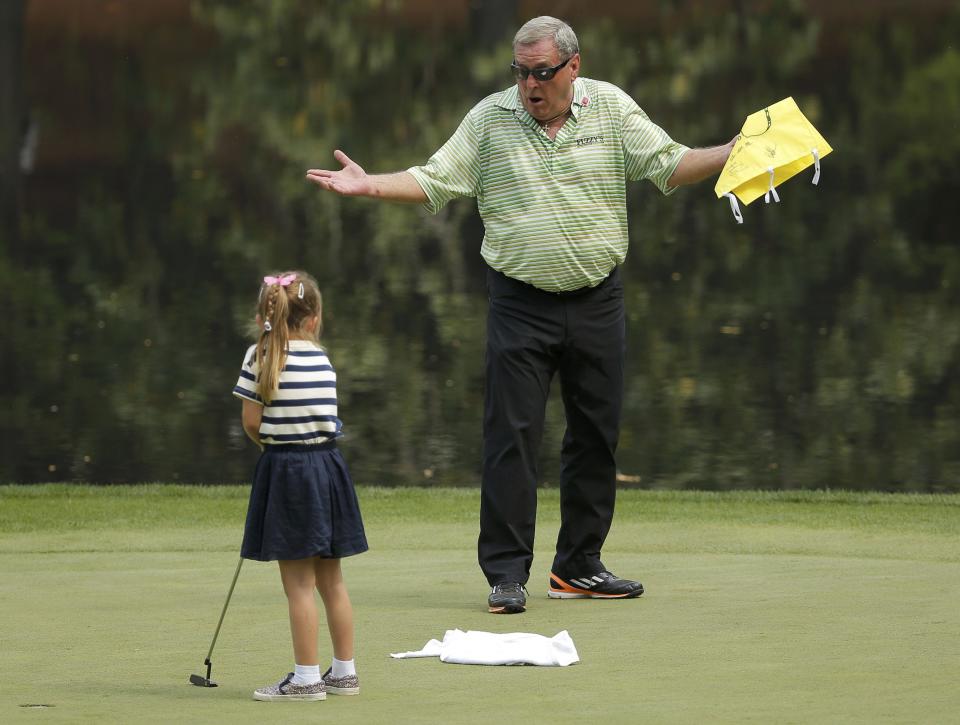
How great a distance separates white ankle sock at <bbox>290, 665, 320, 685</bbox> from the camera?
163 inches

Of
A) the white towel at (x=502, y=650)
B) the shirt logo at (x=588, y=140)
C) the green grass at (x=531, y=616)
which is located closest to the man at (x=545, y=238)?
the shirt logo at (x=588, y=140)

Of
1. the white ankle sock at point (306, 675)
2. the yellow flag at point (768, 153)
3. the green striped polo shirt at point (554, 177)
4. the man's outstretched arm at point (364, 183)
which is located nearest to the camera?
the white ankle sock at point (306, 675)

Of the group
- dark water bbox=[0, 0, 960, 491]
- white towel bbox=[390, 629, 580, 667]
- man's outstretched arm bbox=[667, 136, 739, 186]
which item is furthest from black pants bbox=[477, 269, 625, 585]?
dark water bbox=[0, 0, 960, 491]

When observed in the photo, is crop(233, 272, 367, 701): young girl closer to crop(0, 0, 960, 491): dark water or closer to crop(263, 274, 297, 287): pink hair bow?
crop(263, 274, 297, 287): pink hair bow

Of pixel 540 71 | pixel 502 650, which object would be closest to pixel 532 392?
pixel 540 71

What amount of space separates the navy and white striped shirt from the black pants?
4.14 feet

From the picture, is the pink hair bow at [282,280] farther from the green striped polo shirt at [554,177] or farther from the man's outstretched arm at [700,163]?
the man's outstretched arm at [700,163]

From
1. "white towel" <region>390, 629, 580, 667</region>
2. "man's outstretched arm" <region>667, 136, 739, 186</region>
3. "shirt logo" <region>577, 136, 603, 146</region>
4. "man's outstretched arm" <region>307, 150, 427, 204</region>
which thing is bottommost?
"white towel" <region>390, 629, 580, 667</region>

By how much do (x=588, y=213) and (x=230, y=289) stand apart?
392 inches

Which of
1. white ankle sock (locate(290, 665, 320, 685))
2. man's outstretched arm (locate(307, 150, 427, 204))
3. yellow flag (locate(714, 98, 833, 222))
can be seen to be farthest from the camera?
yellow flag (locate(714, 98, 833, 222))

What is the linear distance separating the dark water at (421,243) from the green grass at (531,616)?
2.24m

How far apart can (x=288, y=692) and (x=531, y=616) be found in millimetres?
1230

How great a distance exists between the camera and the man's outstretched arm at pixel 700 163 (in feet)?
17.9

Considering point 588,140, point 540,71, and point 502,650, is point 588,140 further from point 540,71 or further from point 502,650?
point 502,650
